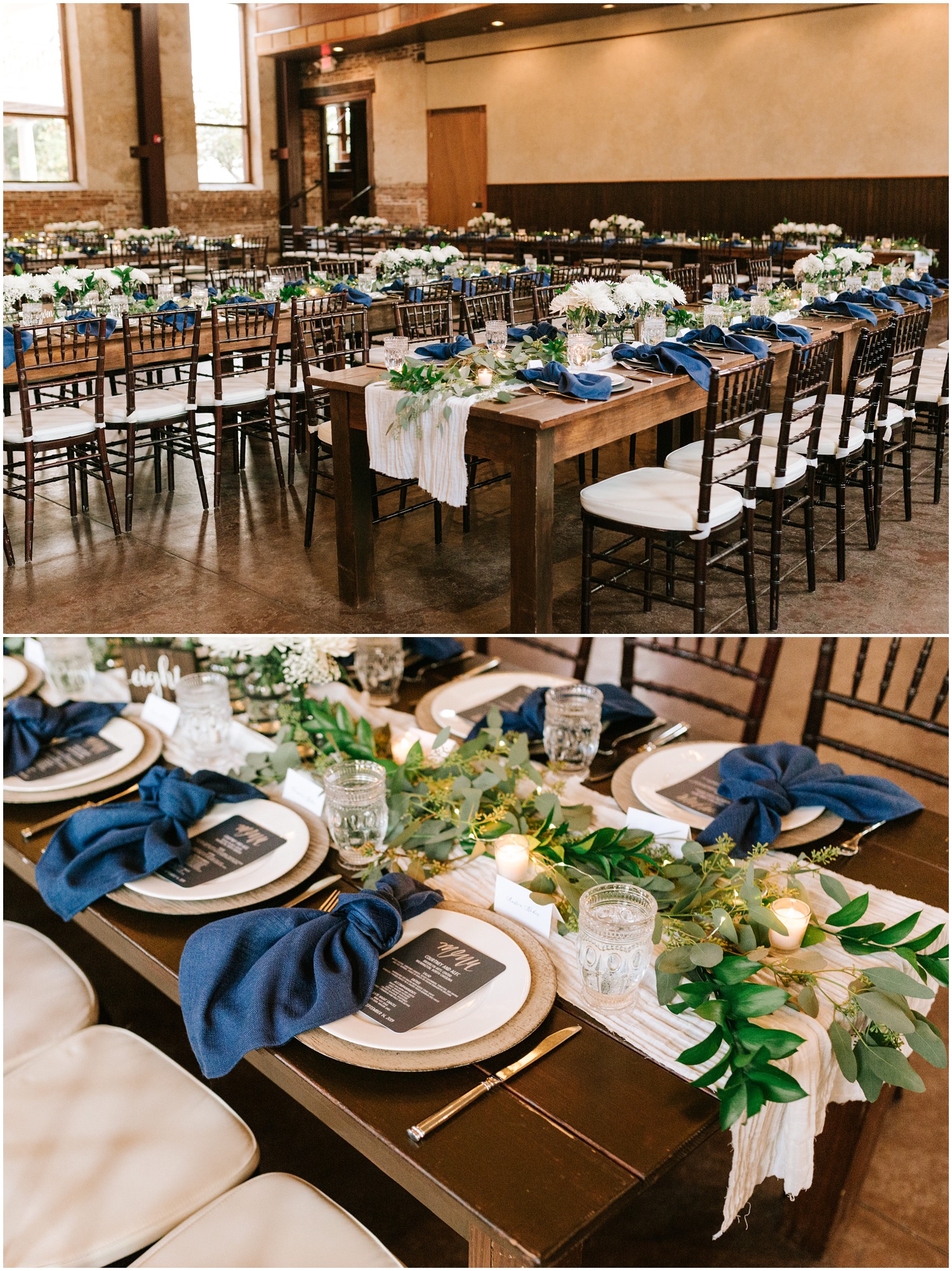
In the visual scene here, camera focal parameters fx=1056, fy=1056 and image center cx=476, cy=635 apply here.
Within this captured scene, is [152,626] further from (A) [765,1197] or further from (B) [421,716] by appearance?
(A) [765,1197]

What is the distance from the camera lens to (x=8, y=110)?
13.9 m

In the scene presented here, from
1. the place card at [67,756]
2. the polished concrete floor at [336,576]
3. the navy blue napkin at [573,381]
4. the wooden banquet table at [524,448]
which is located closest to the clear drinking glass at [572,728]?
the place card at [67,756]

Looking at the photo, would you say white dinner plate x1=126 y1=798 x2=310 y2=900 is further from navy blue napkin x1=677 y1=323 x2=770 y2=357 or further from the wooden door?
the wooden door

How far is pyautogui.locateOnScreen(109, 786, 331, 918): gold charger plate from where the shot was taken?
165cm

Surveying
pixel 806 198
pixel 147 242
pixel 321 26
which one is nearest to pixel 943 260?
pixel 806 198

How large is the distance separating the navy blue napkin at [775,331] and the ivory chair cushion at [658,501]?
45.5 inches

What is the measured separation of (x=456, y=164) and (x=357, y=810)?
16.6 m

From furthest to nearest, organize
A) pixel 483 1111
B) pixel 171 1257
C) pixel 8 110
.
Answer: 1. pixel 8 110
2. pixel 171 1257
3. pixel 483 1111

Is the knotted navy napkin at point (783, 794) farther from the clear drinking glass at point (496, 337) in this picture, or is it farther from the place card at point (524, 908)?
the clear drinking glass at point (496, 337)

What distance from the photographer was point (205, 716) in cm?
223

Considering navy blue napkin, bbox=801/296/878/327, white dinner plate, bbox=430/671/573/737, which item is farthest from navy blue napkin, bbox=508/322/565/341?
white dinner plate, bbox=430/671/573/737

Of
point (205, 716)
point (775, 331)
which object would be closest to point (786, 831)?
point (205, 716)

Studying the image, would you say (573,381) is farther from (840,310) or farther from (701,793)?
(840,310)

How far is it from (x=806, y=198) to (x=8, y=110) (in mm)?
10339
